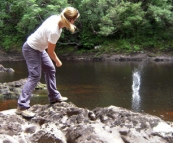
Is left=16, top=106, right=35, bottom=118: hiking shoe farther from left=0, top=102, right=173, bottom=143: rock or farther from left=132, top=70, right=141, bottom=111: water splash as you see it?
left=132, top=70, right=141, bottom=111: water splash

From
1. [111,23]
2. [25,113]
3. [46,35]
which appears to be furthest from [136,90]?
[111,23]

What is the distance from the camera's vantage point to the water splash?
1403 centimetres

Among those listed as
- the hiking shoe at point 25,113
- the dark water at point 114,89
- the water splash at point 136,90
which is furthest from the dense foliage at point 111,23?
the hiking shoe at point 25,113

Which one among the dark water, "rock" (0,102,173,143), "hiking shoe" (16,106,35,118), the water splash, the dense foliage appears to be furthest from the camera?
the dense foliage

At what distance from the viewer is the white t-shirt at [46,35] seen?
6.13 meters

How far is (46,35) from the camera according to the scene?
248 inches

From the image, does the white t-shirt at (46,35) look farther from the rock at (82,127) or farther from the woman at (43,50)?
the rock at (82,127)

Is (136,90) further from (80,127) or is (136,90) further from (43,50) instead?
(80,127)

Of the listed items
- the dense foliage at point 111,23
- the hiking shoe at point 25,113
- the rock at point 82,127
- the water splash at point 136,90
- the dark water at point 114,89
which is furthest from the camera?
the dense foliage at point 111,23

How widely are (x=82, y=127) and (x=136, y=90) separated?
11468 mm

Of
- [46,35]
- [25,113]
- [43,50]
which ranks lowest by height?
[25,113]

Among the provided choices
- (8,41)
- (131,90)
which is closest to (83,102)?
(131,90)

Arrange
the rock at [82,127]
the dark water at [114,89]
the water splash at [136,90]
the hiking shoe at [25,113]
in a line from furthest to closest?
the dark water at [114,89], the water splash at [136,90], the hiking shoe at [25,113], the rock at [82,127]

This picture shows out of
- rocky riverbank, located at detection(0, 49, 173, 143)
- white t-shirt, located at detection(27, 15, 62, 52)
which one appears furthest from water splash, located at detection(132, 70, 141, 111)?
white t-shirt, located at detection(27, 15, 62, 52)
